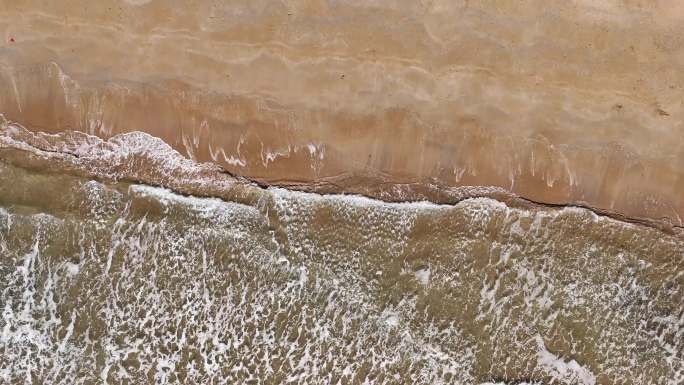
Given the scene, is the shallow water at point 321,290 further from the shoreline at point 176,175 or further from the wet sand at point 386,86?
the wet sand at point 386,86

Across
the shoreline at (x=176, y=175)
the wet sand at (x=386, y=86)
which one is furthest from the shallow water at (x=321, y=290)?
the wet sand at (x=386, y=86)

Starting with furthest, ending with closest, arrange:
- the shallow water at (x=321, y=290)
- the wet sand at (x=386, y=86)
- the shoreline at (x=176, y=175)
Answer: the shoreline at (x=176, y=175) → the wet sand at (x=386, y=86) → the shallow water at (x=321, y=290)

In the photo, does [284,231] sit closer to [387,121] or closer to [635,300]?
[387,121]

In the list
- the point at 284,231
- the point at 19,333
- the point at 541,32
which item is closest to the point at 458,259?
the point at 284,231

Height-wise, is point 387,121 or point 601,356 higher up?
point 387,121

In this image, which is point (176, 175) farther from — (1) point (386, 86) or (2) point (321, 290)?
(1) point (386, 86)

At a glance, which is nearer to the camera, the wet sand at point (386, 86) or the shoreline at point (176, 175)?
the wet sand at point (386, 86)

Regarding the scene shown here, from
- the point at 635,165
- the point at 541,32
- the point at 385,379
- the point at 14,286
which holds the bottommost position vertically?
the point at 385,379

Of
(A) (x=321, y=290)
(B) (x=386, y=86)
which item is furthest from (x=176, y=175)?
(B) (x=386, y=86)

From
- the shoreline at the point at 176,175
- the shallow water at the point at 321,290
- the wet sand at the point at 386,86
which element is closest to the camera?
the shallow water at the point at 321,290
